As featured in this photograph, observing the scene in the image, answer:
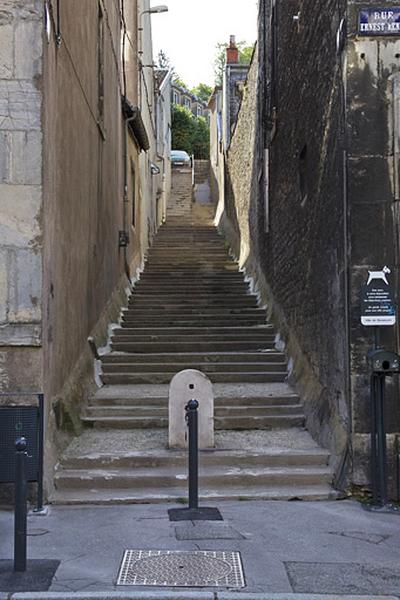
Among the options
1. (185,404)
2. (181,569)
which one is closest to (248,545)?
(181,569)

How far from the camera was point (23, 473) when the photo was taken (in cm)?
454

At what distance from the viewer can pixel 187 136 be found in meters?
48.3

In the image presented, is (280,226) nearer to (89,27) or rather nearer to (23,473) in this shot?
(89,27)

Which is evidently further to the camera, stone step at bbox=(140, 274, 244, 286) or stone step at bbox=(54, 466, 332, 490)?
stone step at bbox=(140, 274, 244, 286)

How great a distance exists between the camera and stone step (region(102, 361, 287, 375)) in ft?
32.6

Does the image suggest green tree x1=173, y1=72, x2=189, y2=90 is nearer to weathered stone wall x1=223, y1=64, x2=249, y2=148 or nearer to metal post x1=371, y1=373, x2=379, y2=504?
weathered stone wall x1=223, y1=64, x2=249, y2=148

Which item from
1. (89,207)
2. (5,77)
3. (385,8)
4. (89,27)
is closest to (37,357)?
(5,77)

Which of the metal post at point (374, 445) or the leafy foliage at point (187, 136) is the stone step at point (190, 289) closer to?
the metal post at point (374, 445)

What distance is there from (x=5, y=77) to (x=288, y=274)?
17.3ft

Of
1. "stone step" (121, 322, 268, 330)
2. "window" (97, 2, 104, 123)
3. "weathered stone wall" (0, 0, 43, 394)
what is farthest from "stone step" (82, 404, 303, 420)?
"window" (97, 2, 104, 123)

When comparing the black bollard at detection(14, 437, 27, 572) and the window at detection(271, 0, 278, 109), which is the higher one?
the window at detection(271, 0, 278, 109)

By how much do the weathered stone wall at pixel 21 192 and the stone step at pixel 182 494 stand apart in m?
1.10

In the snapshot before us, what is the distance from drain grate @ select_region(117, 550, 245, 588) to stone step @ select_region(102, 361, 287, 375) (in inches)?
200

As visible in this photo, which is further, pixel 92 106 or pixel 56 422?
pixel 92 106
